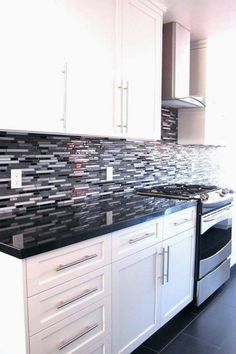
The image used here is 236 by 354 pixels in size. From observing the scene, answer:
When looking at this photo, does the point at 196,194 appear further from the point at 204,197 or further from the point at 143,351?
the point at 143,351

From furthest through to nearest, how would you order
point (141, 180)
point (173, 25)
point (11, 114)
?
1. point (141, 180)
2. point (173, 25)
3. point (11, 114)

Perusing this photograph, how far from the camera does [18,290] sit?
3.89 feet

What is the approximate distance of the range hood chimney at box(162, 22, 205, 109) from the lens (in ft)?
8.63

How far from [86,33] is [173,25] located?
1201mm

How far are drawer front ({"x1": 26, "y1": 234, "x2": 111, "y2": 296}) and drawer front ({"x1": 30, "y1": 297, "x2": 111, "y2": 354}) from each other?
186mm

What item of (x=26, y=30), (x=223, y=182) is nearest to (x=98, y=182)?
(x=26, y=30)

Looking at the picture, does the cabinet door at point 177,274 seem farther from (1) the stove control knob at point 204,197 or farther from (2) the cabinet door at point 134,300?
(1) the stove control knob at point 204,197

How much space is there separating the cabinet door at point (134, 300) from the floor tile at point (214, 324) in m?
0.38

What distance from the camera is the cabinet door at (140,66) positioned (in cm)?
202

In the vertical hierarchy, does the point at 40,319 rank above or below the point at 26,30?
below

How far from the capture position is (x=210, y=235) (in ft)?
8.55

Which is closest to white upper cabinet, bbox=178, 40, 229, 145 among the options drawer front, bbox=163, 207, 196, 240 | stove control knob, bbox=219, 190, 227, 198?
stove control knob, bbox=219, 190, 227, 198

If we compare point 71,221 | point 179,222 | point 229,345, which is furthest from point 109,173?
point 229,345

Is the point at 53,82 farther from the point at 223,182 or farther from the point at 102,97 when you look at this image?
the point at 223,182
